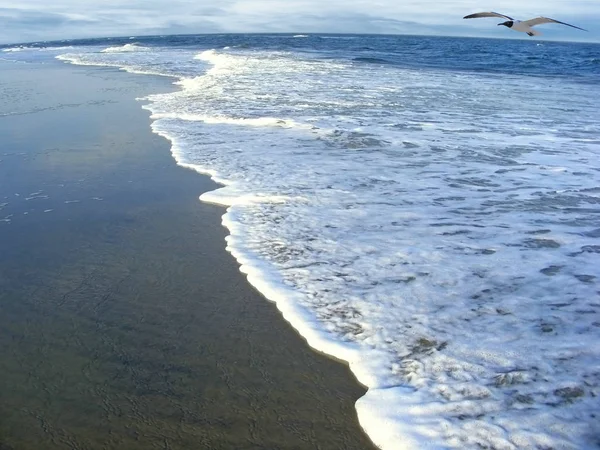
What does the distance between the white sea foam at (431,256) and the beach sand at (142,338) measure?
25cm

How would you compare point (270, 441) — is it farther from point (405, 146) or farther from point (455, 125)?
point (455, 125)

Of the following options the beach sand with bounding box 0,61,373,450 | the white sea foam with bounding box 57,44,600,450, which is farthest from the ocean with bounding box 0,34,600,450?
the beach sand with bounding box 0,61,373,450

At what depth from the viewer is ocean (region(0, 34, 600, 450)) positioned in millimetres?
2857

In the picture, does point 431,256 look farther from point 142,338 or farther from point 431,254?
point 142,338

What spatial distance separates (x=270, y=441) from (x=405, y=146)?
6772 millimetres

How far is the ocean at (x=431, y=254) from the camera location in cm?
286

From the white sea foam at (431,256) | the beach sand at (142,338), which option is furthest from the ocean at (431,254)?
the beach sand at (142,338)

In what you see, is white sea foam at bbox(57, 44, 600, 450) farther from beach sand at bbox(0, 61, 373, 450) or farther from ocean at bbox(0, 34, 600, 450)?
beach sand at bbox(0, 61, 373, 450)

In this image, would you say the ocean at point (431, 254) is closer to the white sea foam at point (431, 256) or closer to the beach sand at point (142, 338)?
the white sea foam at point (431, 256)

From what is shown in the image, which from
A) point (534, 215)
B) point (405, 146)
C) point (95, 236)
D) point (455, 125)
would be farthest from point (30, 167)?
point (455, 125)

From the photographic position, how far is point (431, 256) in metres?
4.63

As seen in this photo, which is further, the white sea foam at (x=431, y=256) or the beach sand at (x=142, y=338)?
the white sea foam at (x=431, y=256)

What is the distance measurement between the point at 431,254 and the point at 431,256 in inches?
1.8

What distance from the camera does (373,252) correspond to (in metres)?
4.70
